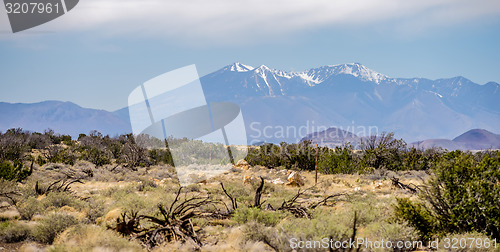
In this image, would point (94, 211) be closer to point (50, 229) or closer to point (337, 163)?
point (50, 229)

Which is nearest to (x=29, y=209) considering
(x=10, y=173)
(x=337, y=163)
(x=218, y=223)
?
(x=218, y=223)

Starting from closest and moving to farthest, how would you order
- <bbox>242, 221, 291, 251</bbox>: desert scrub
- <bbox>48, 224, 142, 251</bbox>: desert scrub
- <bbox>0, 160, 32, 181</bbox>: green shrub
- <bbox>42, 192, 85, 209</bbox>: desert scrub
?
<bbox>48, 224, 142, 251</bbox>: desert scrub, <bbox>242, 221, 291, 251</bbox>: desert scrub, <bbox>42, 192, 85, 209</bbox>: desert scrub, <bbox>0, 160, 32, 181</bbox>: green shrub

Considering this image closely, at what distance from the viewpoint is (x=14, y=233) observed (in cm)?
688

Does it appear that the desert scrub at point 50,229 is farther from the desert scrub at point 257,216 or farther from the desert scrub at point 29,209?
the desert scrub at point 257,216

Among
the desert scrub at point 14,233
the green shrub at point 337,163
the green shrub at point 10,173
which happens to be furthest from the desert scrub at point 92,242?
the green shrub at point 337,163

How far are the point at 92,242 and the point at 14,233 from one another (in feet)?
8.90

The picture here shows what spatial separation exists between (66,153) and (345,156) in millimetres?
21662

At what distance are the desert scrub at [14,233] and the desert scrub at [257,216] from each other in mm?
4673

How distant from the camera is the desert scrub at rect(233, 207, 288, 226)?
24.4ft

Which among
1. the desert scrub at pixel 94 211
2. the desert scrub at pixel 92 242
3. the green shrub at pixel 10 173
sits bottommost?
the desert scrub at pixel 94 211

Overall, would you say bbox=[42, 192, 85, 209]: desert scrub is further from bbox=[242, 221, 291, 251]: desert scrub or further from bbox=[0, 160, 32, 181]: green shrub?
bbox=[242, 221, 291, 251]: desert scrub

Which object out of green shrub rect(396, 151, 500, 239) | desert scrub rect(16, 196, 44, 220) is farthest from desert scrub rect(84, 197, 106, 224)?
green shrub rect(396, 151, 500, 239)

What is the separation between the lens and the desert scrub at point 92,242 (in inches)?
211

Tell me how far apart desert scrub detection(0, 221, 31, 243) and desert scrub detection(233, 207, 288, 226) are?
15.3ft
